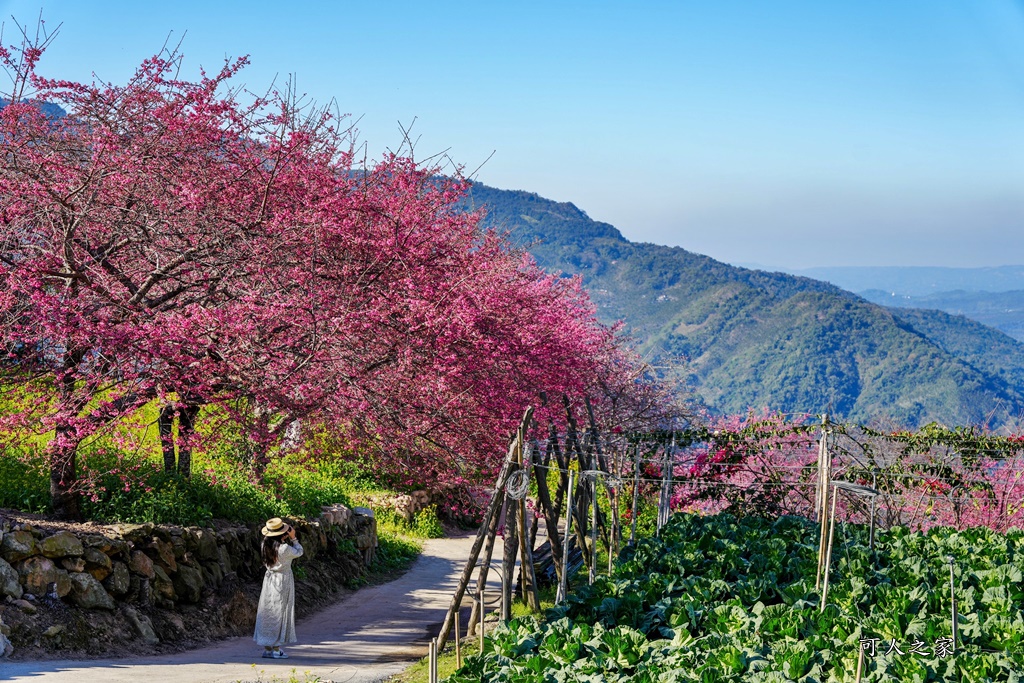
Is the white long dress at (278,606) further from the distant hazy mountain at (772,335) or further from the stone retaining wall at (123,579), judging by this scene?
the distant hazy mountain at (772,335)

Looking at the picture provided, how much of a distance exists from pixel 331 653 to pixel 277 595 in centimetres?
79

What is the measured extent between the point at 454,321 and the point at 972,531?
22.9 feet

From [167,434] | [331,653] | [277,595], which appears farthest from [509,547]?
[167,434]

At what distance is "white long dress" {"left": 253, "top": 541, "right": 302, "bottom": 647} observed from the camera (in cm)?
967

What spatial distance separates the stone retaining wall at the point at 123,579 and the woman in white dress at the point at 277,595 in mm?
806

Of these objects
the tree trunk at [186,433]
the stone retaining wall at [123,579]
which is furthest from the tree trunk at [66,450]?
the tree trunk at [186,433]

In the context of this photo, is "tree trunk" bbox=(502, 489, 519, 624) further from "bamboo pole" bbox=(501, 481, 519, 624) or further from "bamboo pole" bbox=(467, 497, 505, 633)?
"bamboo pole" bbox=(467, 497, 505, 633)

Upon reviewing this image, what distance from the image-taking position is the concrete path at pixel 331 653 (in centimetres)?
790

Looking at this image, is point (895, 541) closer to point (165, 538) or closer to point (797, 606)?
point (797, 606)

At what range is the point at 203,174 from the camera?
37.4ft

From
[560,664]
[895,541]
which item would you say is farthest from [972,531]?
[560,664]

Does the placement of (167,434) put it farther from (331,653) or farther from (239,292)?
(331,653)

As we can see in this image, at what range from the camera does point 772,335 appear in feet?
434

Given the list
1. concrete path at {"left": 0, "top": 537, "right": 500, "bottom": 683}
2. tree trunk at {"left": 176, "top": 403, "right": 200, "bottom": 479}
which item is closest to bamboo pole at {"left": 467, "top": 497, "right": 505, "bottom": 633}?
concrete path at {"left": 0, "top": 537, "right": 500, "bottom": 683}
